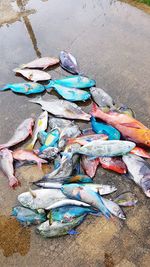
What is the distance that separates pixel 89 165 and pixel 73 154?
0.75 ft

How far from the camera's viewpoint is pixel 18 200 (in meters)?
3.81

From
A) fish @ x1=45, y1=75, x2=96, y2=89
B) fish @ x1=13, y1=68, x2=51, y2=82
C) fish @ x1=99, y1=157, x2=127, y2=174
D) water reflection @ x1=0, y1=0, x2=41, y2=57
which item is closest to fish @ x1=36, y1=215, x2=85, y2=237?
fish @ x1=99, y1=157, x2=127, y2=174

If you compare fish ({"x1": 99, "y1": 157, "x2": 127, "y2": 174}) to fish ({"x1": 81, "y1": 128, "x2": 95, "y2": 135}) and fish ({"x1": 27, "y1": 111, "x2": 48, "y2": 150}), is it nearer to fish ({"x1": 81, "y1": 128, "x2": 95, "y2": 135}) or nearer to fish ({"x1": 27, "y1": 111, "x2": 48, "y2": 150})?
fish ({"x1": 81, "y1": 128, "x2": 95, "y2": 135})

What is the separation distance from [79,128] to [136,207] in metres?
1.34

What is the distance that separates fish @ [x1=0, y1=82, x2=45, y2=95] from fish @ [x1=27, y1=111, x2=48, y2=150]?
21.2 inches

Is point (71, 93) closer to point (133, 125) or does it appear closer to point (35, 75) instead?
point (35, 75)

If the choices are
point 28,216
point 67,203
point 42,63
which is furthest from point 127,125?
point 42,63

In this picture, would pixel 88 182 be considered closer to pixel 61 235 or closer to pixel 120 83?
pixel 61 235

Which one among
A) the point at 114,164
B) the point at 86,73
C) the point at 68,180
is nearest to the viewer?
the point at 68,180

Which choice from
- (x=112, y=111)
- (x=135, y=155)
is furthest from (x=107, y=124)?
(x=135, y=155)

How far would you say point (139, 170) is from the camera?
379 cm

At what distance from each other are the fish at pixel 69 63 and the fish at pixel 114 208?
2.39m

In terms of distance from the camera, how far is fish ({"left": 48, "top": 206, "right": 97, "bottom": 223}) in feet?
11.5

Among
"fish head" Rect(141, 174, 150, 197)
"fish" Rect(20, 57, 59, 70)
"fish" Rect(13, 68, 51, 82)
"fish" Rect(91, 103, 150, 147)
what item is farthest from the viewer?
"fish" Rect(20, 57, 59, 70)
